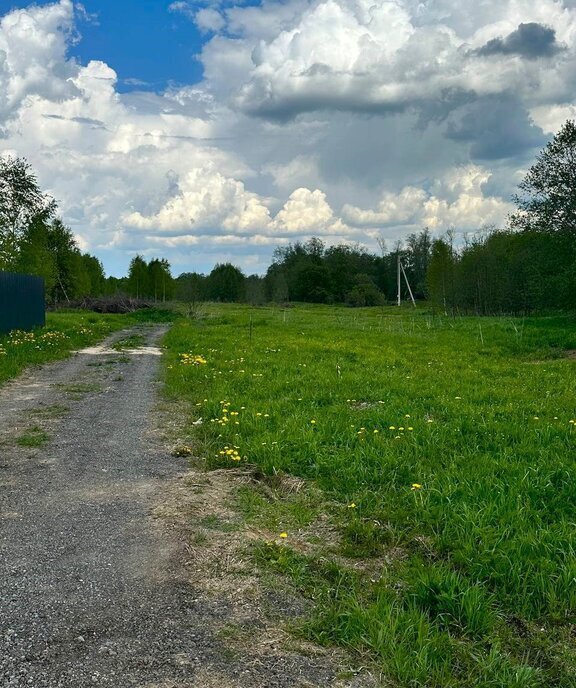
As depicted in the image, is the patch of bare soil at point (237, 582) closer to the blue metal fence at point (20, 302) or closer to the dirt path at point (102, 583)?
the dirt path at point (102, 583)

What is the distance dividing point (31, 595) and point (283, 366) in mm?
9948

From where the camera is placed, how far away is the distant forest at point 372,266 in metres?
30.9

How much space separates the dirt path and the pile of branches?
136 feet

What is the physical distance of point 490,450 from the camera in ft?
22.5

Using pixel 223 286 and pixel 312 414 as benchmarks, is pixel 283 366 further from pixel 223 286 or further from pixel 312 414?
pixel 223 286

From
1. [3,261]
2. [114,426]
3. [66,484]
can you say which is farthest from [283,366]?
[3,261]

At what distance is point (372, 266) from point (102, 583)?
101m

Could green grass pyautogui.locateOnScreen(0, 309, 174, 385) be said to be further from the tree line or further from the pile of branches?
Result: the pile of branches

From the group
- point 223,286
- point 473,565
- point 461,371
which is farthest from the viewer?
point 223,286

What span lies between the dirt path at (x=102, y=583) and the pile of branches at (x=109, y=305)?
41375mm

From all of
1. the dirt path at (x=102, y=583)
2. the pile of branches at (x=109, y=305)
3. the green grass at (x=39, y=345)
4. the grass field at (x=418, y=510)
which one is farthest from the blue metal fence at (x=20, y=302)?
the pile of branches at (x=109, y=305)

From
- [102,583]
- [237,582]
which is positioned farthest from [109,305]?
[237,582]

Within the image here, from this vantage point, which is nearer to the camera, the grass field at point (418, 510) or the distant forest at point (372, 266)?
the grass field at point (418, 510)

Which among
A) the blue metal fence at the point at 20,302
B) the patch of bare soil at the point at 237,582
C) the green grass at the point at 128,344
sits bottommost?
the patch of bare soil at the point at 237,582
